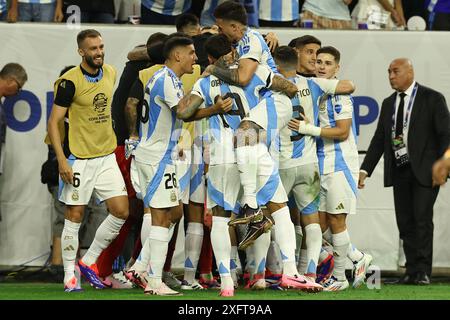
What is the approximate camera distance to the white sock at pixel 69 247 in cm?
1076

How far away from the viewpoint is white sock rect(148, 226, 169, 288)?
10328mm

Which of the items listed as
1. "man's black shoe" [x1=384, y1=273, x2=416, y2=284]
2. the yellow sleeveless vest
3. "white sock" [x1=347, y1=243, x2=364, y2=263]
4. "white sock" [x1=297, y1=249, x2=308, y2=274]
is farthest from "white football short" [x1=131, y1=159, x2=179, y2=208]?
"man's black shoe" [x1=384, y1=273, x2=416, y2=284]

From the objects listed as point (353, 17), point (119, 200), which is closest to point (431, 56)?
point (353, 17)

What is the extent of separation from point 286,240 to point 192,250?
1.31 m

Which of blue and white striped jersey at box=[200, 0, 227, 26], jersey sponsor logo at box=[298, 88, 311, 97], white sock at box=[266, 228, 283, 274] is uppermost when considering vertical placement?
blue and white striped jersey at box=[200, 0, 227, 26]

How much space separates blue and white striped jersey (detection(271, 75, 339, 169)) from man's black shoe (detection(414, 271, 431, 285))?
184cm

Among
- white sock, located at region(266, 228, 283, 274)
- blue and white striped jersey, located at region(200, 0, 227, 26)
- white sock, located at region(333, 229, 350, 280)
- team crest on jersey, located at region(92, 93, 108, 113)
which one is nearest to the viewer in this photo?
team crest on jersey, located at region(92, 93, 108, 113)

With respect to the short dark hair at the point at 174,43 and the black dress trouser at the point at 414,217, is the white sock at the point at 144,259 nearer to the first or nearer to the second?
the short dark hair at the point at 174,43

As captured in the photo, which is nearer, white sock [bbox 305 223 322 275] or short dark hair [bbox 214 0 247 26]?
short dark hair [bbox 214 0 247 26]

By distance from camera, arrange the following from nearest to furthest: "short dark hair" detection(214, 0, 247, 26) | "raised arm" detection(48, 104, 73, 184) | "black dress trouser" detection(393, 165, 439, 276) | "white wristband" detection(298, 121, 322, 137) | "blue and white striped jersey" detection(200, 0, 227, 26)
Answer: "short dark hair" detection(214, 0, 247, 26), "raised arm" detection(48, 104, 73, 184), "white wristband" detection(298, 121, 322, 137), "black dress trouser" detection(393, 165, 439, 276), "blue and white striped jersey" detection(200, 0, 227, 26)

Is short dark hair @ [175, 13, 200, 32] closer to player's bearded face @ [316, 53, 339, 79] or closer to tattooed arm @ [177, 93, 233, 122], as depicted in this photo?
player's bearded face @ [316, 53, 339, 79]

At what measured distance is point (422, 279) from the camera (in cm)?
1201

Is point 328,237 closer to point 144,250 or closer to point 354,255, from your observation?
point 354,255

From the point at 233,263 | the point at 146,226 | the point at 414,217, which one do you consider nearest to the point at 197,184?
the point at 146,226
